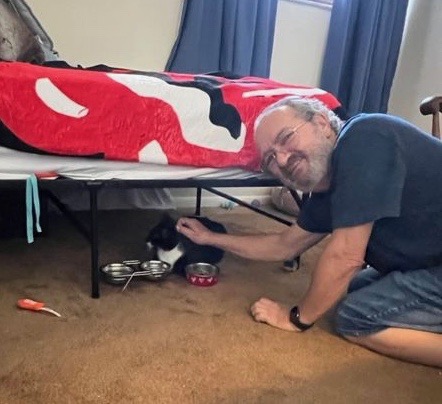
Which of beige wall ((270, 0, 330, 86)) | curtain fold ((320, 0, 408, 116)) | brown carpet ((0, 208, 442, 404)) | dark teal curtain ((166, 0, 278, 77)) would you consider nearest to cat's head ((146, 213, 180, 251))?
brown carpet ((0, 208, 442, 404))

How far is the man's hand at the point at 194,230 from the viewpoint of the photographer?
161 cm

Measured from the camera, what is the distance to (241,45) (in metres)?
2.46

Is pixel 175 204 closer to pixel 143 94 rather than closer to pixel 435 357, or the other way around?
pixel 143 94

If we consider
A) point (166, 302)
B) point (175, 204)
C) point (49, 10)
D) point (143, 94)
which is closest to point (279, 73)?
point (175, 204)

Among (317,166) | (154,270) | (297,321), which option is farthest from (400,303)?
(154,270)

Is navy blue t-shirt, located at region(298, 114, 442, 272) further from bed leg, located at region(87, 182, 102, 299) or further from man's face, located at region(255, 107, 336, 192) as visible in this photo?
bed leg, located at region(87, 182, 102, 299)

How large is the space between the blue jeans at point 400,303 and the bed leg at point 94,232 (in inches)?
27.8

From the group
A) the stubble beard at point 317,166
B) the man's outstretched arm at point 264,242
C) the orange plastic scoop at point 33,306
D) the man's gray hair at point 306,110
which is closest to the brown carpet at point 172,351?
the orange plastic scoop at point 33,306

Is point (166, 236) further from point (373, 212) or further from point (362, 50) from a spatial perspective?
point (362, 50)

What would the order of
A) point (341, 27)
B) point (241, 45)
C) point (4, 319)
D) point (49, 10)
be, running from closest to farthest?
1. point (4, 319)
2. point (49, 10)
3. point (241, 45)
4. point (341, 27)

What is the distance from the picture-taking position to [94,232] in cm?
148

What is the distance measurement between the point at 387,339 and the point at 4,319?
0.97 m

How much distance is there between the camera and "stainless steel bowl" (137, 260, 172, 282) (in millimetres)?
1631

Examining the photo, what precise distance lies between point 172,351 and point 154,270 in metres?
0.42
